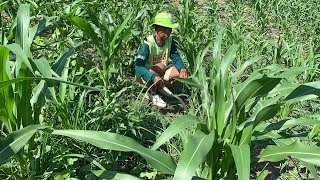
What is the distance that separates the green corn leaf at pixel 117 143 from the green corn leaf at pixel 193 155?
0.64 ft

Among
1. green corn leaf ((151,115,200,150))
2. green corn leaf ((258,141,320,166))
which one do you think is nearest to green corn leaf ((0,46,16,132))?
green corn leaf ((151,115,200,150))

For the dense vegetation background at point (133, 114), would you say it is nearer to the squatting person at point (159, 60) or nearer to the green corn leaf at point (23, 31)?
the green corn leaf at point (23, 31)

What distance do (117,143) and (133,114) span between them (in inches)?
35.4

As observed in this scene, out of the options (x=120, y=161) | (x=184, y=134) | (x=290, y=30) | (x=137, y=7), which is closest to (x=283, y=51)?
(x=290, y=30)

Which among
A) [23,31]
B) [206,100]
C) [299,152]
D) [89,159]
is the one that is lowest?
[89,159]

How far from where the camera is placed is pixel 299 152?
5.62ft

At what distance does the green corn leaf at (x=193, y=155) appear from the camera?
4.98 feet

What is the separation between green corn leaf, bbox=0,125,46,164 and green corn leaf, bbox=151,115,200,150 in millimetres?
484

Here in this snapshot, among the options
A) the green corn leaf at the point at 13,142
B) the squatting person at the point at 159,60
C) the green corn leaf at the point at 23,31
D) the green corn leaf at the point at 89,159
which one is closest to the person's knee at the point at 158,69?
the squatting person at the point at 159,60

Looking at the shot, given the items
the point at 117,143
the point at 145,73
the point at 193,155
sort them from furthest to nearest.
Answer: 1. the point at 145,73
2. the point at 117,143
3. the point at 193,155

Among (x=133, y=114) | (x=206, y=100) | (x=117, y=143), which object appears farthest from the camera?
(x=133, y=114)

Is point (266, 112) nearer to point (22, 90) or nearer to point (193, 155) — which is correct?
point (193, 155)

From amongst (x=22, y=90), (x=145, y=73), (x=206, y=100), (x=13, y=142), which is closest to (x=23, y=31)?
(x=22, y=90)

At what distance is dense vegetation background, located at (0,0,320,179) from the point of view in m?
1.71
